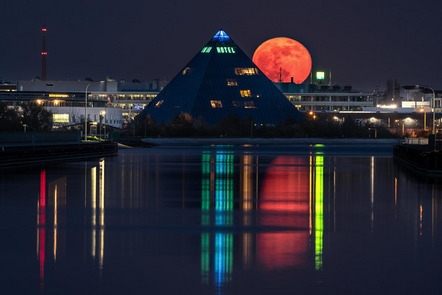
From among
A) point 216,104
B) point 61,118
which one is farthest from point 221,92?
point 61,118

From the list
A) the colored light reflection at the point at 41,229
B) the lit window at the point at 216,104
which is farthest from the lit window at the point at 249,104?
the colored light reflection at the point at 41,229

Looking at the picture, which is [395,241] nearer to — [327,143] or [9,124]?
[9,124]

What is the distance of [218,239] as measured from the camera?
17.8m

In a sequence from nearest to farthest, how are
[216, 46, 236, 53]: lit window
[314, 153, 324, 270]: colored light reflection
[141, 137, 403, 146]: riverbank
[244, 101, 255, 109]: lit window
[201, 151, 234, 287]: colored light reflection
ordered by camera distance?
1. [201, 151, 234, 287]: colored light reflection
2. [314, 153, 324, 270]: colored light reflection
3. [141, 137, 403, 146]: riverbank
4. [244, 101, 255, 109]: lit window
5. [216, 46, 236, 53]: lit window

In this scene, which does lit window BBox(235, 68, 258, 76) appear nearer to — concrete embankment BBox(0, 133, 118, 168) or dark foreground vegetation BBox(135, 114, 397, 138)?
dark foreground vegetation BBox(135, 114, 397, 138)

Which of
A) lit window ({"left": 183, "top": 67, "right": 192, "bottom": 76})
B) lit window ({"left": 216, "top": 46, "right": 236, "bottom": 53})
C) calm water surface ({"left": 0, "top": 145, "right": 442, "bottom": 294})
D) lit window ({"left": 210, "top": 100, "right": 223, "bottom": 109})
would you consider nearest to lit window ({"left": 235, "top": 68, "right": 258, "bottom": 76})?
lit window ({"left": 216, "top": 46, "right": 236, "bottom": 53})

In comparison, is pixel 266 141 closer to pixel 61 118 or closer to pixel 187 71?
pixel 187 71

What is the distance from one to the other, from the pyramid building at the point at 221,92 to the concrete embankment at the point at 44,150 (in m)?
70.3

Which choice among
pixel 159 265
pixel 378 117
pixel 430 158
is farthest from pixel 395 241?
pixel 378 117

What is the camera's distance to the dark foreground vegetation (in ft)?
473

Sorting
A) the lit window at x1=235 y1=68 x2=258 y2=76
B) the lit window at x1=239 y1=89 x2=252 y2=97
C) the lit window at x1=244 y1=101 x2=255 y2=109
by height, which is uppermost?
the lit window at x1=235 y1=68 x2=258 y2=76

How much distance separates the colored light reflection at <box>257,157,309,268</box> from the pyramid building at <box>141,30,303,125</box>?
118701 millimetres

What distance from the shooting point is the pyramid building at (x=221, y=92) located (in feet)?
518

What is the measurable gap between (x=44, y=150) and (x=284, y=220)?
3954 cm
